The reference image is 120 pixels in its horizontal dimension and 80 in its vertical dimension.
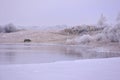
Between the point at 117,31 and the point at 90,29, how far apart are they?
65.0 ft

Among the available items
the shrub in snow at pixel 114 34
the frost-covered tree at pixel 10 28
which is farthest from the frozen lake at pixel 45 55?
→ the frost-covered tree at pixel 10 28

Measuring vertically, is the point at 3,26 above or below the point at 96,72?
above

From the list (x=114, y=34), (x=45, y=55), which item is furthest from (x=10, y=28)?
(x=45, y=55)

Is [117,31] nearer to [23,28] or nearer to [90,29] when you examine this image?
[90,29]

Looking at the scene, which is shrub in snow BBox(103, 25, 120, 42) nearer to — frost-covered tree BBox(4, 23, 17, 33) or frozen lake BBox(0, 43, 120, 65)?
frozen lake BBox(0, 43, 120, 65)

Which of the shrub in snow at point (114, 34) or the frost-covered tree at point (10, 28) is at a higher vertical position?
the frost-covered tree at point (10, 28)

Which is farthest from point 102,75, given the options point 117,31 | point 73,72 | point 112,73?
point 117,31

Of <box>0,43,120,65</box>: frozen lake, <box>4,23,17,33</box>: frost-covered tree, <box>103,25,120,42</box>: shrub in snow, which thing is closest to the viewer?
<box>0,43,120,65</box>: frozen lake

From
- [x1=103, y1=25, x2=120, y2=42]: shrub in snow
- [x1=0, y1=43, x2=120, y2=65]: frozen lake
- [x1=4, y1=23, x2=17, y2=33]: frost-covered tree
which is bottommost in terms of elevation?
[x1=0, y1=43, x2=120, y2=65]: frozen lake

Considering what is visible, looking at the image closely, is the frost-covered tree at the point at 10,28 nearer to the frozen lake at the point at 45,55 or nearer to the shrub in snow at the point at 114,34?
the shrub in snow at the point at 114,34

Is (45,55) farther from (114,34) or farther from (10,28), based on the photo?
(10,28)

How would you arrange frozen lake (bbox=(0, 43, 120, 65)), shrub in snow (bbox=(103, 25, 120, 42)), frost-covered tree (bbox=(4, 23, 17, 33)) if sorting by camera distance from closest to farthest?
frozen lake (bbox=(0, 43, 120, 65)), shrub in snow (bbox=(103, 25, 120, 42)), frost-covered tree (bbox=(4, 23, 17, 33))

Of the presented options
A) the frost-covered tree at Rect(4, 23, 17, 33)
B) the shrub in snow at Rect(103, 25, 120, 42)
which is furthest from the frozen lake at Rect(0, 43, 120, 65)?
the frost-covered tree at Rect(4, 23, 17, 33)

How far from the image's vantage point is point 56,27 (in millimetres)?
51812
